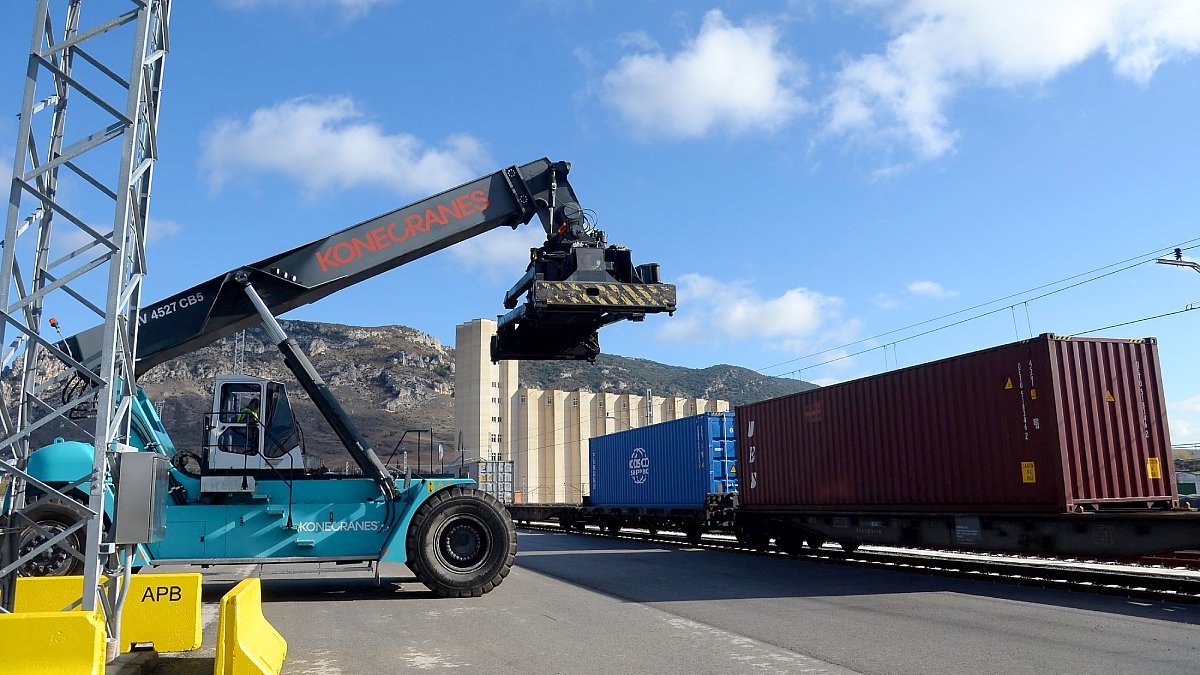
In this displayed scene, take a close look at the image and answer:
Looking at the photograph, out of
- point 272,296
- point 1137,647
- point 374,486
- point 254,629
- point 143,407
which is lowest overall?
point 1137,647

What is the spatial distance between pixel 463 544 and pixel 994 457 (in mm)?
7745

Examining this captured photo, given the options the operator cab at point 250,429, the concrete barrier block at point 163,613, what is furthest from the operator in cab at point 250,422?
the concrete barrier block at point 163,613

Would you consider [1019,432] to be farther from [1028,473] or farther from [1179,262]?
[1179,262]

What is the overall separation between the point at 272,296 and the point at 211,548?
3353mm

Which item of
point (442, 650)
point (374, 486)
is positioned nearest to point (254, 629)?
point (442, 650)

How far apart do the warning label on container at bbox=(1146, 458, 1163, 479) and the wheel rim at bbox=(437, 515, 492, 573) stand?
9.38 metres

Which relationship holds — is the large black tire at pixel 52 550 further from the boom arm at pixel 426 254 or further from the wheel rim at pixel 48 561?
the boom arm at pixel 426 254

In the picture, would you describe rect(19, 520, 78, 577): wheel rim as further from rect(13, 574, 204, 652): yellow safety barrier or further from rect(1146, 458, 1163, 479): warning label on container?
rect(1146, 458, 1163, 479): warning label on container

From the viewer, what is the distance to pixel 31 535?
10.3 metres

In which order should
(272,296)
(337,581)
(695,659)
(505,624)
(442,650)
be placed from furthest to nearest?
1. (337,581)
2. (272,296)
3. (505,624)
4. (442,650)
5. (695,659)

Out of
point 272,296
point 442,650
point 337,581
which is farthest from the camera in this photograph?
point 337,581

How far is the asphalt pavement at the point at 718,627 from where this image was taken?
23.0ft

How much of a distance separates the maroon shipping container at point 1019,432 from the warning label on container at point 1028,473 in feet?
0.05

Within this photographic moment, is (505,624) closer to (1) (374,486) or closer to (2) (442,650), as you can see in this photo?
(2) (442,650)
